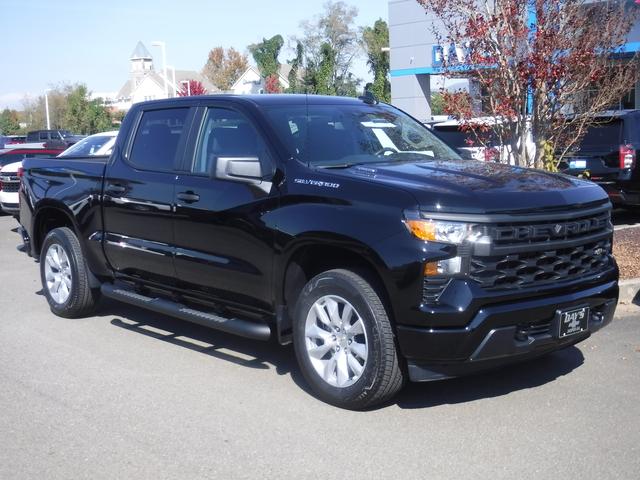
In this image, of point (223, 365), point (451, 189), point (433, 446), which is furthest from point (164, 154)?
point (433, 446)

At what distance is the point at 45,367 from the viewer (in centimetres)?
618

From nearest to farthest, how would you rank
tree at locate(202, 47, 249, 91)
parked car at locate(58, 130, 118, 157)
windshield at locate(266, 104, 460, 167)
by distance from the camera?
windshield at locate(266, 104, 460, 167) < parked car at locate(58, 130, 118, 157) < tree at locate(202, 47, 249, 91)

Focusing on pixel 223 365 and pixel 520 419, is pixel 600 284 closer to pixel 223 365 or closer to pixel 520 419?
pixel 520 419

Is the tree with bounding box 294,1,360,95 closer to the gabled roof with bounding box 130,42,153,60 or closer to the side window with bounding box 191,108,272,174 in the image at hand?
the side window with bounding box 191,108,272,174

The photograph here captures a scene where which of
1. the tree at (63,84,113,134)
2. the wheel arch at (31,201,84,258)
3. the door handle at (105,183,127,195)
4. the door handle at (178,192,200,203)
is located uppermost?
the tree at (63,84,113,134)

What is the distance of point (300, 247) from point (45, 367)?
235cm

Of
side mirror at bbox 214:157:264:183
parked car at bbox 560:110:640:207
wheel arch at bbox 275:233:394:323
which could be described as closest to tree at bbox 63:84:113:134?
parked car at bbox 560:110:640:207

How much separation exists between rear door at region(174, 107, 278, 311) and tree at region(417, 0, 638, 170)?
3666 millimetres

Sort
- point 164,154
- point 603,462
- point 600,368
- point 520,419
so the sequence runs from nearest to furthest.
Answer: point 603,462 < point 520,419 < point 600,368 < point 164,154

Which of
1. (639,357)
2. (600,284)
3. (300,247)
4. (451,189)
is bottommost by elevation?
(639,357)

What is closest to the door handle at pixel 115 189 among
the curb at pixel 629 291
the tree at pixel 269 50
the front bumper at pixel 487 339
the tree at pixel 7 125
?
the front bumper at pixel 487 339

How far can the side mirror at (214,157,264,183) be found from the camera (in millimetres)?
5484

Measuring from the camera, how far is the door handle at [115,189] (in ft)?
22.0

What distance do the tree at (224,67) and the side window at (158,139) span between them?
85431 millimetres
